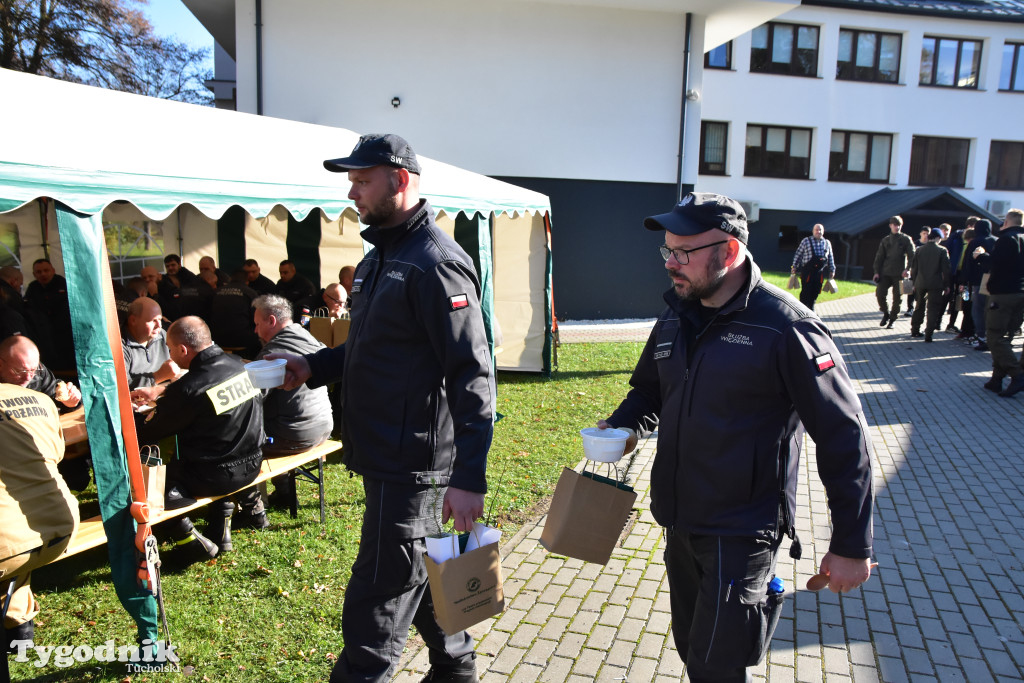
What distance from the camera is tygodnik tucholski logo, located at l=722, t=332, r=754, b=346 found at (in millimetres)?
2361

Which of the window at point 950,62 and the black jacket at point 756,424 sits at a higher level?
the window at point 950,62

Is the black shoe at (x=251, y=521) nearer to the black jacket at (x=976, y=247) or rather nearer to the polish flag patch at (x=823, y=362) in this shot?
the polish flag patch at (x=823, y=362)

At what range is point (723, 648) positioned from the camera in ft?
7.64

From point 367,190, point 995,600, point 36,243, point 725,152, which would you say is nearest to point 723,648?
point 367,190

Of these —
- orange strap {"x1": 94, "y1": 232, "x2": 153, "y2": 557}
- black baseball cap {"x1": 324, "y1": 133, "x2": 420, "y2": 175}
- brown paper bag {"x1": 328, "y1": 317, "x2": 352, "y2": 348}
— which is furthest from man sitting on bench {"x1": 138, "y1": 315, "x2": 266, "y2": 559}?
brown paper bag {"x1": 328, "y1": 317, "x2": 352, "y2": 348}

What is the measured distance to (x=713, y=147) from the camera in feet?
84.9

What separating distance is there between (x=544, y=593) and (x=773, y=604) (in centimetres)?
212

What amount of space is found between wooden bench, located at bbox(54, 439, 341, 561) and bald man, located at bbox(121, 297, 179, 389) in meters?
1.40

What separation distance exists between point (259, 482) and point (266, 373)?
95.8 inches

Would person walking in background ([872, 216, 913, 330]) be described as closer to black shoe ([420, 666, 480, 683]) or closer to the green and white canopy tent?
the green and white canopy tent

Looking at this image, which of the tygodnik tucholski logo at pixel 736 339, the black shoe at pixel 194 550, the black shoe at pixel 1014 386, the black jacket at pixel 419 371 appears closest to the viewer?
the tygodnik tucholski logo at pixel 736 339

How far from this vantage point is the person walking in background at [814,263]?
45.6 ft

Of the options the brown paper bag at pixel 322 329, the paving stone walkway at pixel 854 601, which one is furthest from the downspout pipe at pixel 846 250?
the brown paper bag at pixel 322 329

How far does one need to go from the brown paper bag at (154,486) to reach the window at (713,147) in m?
24.3
